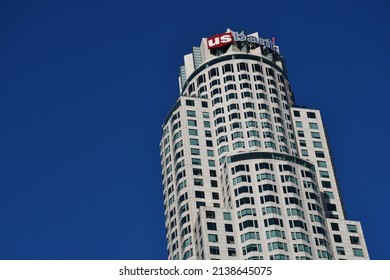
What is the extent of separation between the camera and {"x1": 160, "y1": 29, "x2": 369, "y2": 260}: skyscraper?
15812 cm

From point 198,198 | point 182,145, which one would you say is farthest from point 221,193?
point 182,145

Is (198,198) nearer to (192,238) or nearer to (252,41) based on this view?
(192,238)

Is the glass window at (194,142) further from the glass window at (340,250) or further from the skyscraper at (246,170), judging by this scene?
the glass window at (340,250)

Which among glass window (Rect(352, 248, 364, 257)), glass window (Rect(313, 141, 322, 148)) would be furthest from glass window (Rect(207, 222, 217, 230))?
glass window (Rect(313, 141, 322, 148))

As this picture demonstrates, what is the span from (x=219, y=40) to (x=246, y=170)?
145 ft

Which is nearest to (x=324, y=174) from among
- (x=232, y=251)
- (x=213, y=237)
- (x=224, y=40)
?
(x=232, y=251)

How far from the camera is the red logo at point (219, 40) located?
647 ft

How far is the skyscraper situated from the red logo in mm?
238

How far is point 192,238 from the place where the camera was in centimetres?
16562

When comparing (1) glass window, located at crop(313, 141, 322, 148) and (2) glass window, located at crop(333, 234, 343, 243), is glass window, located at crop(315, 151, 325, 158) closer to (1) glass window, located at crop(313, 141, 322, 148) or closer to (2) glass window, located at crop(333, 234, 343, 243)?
(1) glass window, located at crop(313, 141, 322, 148)

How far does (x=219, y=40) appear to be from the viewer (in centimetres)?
19825

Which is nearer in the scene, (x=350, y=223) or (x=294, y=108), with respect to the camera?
(x=350, y=223)

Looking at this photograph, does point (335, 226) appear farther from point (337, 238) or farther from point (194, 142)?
point (194, 142)

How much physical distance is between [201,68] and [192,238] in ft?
154
